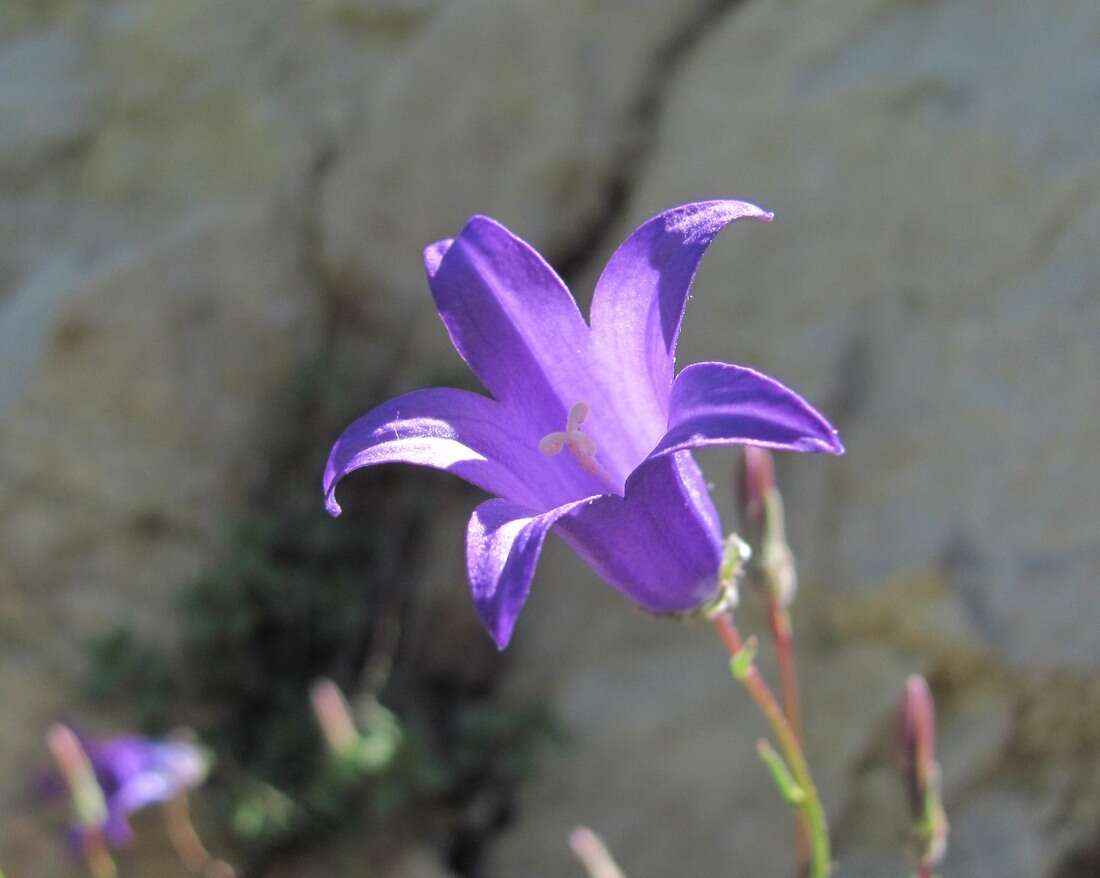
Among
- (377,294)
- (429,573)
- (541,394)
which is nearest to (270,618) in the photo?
(429,573)

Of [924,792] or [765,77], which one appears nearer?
[924,792]

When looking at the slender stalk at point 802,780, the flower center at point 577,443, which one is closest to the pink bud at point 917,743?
the slender stalk at point 802,780

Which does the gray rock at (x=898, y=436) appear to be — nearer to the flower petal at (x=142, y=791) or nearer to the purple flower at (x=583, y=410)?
the flower petal at (x=142, y=791)

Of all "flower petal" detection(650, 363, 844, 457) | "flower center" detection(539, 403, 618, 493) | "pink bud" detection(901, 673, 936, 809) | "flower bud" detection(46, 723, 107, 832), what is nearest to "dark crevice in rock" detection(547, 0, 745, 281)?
"flower bud" detection(46, 723, 107, 832)

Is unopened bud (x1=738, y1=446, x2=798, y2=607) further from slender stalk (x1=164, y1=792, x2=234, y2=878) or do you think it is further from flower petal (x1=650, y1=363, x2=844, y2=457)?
slender stalk (x1=164, y1=792, x2=234, y2=878)

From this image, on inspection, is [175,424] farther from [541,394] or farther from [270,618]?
[541,394]

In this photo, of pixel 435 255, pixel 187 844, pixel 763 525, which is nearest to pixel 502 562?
pixel 435 255

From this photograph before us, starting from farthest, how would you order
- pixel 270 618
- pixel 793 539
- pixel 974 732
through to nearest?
1. pixel 270 618
2. pixel 793 539
3. pixel 974 732
